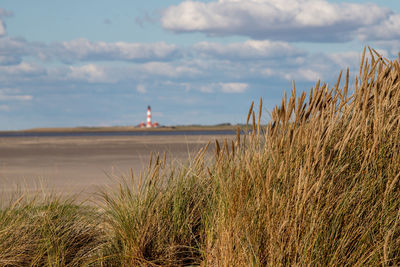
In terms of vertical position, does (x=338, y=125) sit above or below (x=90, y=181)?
above

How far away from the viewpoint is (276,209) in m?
3.25

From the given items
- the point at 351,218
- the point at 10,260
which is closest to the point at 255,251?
the point at 351,218

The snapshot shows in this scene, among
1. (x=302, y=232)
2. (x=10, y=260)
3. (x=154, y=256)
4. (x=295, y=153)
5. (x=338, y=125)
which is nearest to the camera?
(x=302, y=232)

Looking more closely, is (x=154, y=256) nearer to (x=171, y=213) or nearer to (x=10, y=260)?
(x=171, y=213)

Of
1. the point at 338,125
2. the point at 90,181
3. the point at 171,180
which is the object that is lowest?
the point at 90,181

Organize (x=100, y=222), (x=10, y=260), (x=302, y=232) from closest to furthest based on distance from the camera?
(x=302, y=232)
(x=10, y=260)
(x=100, y=222)

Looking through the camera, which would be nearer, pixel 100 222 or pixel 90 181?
pixel 100 222

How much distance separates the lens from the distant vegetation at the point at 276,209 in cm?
318

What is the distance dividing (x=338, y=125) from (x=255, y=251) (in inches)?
46.8

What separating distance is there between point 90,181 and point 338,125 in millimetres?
11407

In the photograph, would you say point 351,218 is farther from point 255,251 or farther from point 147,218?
point 147,218

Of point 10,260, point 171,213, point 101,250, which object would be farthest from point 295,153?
point 10,260

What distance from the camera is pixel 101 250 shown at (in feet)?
14.8

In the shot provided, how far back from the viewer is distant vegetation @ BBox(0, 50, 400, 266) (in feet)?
10.4
